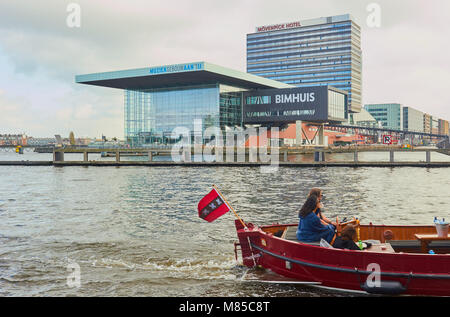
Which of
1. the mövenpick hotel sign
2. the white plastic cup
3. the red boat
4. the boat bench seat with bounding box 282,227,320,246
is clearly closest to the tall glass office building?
the mövenpick hotel sign

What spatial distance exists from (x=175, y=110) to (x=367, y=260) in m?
96.0

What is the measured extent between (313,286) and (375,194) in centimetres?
1879

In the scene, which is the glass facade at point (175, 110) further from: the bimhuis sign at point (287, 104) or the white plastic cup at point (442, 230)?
→ the white plastic cup at point (442, 230)

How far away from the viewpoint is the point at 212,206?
11766 mm

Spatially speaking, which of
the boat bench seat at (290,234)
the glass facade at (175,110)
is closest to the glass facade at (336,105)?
the glass facade at (175,110)

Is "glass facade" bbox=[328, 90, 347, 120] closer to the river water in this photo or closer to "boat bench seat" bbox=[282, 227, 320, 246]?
the river water

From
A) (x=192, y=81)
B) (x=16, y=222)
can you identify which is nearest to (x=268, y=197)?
(x=16, y=222)

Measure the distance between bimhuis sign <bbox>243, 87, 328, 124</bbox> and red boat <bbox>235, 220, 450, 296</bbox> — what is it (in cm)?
9359

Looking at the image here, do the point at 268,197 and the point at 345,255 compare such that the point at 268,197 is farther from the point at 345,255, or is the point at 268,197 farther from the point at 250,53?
the point at 250,53

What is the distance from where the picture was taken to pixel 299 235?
10.5m

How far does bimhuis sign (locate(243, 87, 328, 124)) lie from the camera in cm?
10238

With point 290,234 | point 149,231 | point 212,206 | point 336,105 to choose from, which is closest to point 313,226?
point 290,234

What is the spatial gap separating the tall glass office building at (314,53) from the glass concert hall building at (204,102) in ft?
246

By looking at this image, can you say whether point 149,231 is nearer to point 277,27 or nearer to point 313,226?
point 313,226
